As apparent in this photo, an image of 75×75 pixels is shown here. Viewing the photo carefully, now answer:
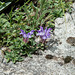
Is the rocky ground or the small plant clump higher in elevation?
Answer: the small plant clump

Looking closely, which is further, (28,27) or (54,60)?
(28,27)

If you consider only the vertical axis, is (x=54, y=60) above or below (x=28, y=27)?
below

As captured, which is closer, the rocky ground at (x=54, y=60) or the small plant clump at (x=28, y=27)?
the rocky ground at (x=54, y=60)

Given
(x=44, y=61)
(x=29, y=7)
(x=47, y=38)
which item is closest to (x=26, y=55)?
(x=44, y=61)

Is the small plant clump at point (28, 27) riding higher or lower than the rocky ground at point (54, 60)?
higher

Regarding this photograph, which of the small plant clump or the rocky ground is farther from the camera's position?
the small plant clump
